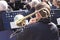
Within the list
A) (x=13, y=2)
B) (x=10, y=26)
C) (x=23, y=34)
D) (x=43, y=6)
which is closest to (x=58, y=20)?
(x=10, y=26)

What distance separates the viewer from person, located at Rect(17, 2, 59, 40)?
108 inches

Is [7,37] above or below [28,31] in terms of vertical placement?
below

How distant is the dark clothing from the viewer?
2.75 meters

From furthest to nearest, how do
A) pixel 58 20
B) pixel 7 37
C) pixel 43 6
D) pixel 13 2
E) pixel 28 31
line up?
pixel 13 2, pixel 58 20, pixel 7 37, pixel 43 6, pixel 28 31

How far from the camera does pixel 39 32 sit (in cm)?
279

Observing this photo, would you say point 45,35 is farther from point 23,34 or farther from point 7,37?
point 7,37

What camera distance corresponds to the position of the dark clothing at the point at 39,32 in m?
2.75

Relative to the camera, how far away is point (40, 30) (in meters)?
2.78

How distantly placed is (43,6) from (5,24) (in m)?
1.31

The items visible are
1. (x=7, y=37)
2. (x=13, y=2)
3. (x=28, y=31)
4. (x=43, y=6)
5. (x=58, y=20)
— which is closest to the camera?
(x=28, y=31)

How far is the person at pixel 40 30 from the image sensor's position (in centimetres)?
275

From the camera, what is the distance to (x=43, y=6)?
2.99m

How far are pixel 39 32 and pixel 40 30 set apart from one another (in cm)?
3

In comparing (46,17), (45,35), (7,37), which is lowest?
(7,37)
